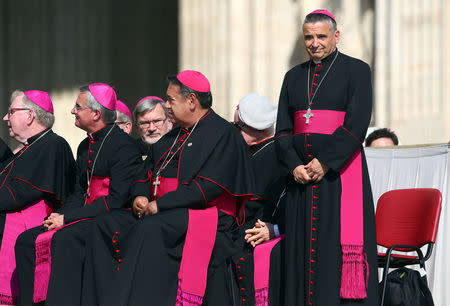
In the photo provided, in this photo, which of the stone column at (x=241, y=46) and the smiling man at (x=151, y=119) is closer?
the smiling man at (x=151, y=119)

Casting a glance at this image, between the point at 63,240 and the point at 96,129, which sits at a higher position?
the point at 96,129

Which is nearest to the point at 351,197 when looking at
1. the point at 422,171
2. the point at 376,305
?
the point at 376,305

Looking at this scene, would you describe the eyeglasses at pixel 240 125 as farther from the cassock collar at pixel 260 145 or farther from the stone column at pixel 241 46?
the stone column at pixel 241 46

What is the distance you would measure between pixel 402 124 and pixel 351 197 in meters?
3.06

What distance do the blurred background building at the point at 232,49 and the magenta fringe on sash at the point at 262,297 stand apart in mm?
2964

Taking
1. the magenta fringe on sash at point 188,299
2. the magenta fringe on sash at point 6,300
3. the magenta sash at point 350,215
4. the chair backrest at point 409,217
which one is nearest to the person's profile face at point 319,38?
the magenta sash at point 350,215

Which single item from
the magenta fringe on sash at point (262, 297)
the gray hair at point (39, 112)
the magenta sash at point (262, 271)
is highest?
the gray hair at point (39, 112)

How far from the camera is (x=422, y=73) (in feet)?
25.2

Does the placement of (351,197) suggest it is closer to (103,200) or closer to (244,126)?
(244,126)

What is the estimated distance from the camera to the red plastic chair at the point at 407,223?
4961 mm

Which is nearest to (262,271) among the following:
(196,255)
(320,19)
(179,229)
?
(196,255)

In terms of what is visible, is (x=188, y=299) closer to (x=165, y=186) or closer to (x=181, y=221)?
(x=181, y=221)

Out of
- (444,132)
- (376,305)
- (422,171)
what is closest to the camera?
(376,305)

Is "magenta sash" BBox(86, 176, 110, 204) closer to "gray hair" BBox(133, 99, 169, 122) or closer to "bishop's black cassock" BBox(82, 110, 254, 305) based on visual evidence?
"bishop's black cassock" BBox(82, 110, 254, 305)
